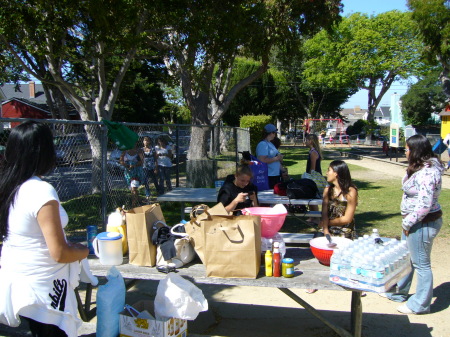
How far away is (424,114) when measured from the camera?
53.6 meters

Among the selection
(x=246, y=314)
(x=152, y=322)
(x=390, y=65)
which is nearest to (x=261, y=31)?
(x=246, y=314)

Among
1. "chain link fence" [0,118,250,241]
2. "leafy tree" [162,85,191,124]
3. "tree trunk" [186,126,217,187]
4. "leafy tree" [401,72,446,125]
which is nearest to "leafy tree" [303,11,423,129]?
"leafy tree" [401,72,446,125]

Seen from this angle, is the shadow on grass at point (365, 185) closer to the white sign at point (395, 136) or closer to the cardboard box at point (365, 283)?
the white sign at point (395, 136)

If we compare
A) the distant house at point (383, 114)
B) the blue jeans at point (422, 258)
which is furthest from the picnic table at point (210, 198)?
the distant house at point (383, 114)

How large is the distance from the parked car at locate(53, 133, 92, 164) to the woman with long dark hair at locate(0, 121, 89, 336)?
375 cm

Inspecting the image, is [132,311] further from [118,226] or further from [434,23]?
[434,23]

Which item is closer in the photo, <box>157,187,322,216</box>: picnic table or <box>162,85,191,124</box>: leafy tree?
<box>157,187,322,216</box>: picnic table

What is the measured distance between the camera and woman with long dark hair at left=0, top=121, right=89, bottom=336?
212 cm

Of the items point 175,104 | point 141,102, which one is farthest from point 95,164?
point 175,104

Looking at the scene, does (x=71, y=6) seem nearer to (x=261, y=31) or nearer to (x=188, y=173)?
(x=188, y=173)

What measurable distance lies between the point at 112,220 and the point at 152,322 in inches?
38.7

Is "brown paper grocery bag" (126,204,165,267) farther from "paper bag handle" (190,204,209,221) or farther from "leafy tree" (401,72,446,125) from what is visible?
"leafy tree" (401,72,446,125)

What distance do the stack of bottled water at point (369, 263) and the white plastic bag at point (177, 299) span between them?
1002mm

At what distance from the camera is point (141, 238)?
3441 mm
